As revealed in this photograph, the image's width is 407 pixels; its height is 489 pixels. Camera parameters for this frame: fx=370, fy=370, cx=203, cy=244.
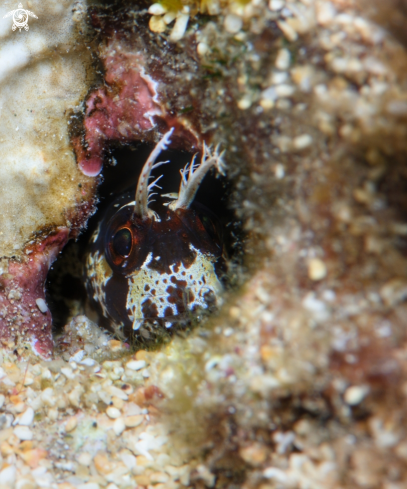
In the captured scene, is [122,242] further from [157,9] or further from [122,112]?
[157,9]

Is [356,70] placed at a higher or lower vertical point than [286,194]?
higher

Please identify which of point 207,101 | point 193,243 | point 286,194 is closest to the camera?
point 286,194

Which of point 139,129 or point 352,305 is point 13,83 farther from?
point 352,305

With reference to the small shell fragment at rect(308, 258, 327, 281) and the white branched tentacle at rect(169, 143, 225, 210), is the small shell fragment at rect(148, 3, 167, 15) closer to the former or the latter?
the white branched tentacle at rect(169, 143, 225, 210)

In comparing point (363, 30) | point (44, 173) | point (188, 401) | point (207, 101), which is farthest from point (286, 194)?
point (44, 173)

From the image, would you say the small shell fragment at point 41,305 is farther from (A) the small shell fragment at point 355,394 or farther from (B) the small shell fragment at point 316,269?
(A) the small shell fragment at point 355,394

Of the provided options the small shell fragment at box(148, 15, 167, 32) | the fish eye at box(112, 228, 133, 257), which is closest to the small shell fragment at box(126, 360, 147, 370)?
the fish eye at box(112, 228, 133, 257)

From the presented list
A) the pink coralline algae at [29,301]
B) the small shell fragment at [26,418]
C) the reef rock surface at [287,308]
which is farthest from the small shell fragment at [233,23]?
the small shell fragment at [26,418]
